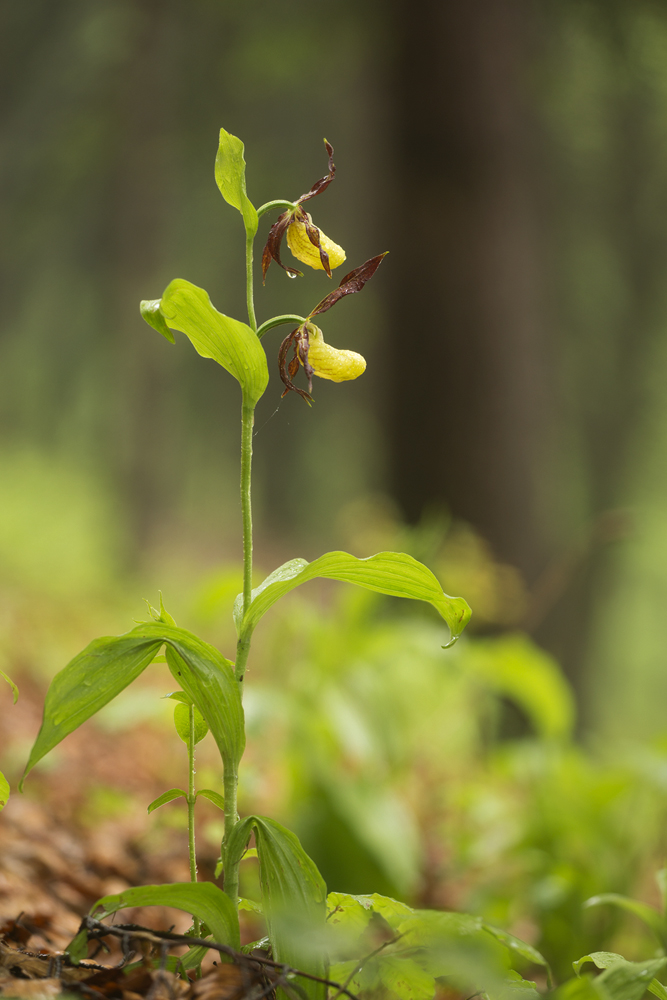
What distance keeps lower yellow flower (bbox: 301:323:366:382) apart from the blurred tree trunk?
2656 millimetres

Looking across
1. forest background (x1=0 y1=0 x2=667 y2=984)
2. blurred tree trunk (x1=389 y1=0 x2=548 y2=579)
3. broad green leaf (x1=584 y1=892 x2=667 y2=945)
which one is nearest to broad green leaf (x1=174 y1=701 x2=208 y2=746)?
forest background (x1=0 y1=0 x2=667 y2=984)

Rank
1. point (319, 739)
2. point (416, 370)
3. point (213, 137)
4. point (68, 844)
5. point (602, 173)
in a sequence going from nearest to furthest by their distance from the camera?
point (68, 844) → point (319, 739) → point (416, 370) → point (602, 173) → point (213, 137)

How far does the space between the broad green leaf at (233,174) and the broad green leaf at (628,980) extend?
3.19ft

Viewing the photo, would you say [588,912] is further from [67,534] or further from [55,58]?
[55,58]

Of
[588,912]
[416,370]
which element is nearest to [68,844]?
[588,912]

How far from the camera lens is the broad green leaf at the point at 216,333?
82 centimetres

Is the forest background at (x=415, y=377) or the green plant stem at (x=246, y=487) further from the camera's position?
the forest background at (x=415, y=377)

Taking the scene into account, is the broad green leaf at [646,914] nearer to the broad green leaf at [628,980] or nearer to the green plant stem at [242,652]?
the broad green leaf at [628,980]

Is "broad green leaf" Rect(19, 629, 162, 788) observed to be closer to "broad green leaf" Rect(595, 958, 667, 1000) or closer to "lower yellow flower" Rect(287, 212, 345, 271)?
"lower yellow flower" Rect(287, 212, 345, 271)

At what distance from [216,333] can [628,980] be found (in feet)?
2.95

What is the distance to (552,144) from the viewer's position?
5715 mm

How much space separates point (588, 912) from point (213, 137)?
715cm

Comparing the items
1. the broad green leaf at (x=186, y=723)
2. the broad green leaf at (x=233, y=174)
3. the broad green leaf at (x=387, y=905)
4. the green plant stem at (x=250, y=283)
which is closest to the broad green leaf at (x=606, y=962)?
the broad green leaf at (x=387, y=905)

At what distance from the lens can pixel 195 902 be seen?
0.81 metres
